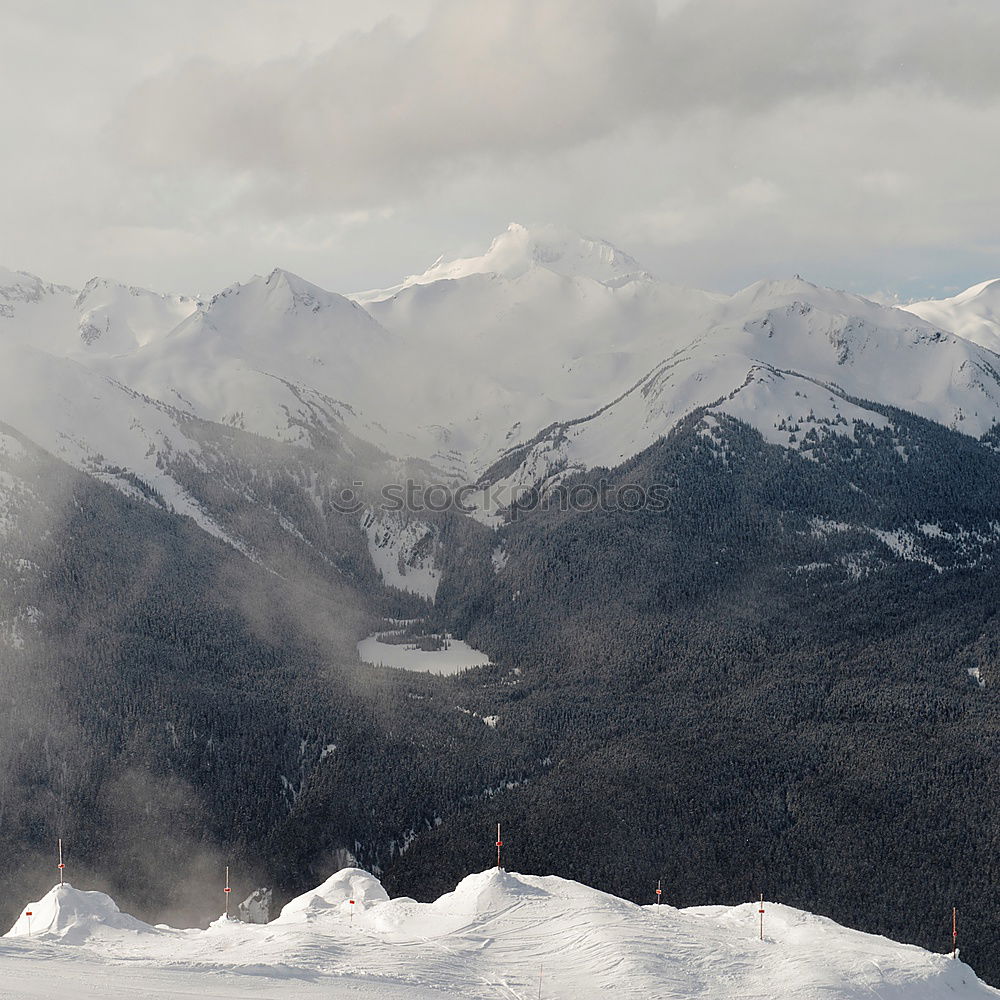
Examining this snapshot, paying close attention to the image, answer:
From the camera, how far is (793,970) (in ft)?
387

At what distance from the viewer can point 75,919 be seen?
124 metres

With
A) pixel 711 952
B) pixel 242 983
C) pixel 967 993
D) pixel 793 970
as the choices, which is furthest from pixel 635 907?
pixel 242 983

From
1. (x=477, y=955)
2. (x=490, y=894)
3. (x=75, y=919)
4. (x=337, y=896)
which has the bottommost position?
(x=337, y=896)

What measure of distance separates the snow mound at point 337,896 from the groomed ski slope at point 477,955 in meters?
0.64

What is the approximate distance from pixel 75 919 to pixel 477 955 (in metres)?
54.1

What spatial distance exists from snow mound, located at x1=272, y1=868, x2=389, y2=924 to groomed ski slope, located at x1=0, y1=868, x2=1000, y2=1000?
64cm

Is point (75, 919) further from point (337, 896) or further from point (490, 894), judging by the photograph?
point (490, 894)

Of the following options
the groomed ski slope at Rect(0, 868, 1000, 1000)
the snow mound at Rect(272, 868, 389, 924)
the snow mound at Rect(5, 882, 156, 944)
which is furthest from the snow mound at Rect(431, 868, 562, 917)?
the snow mound at Rect(5, 882, 156, 944)

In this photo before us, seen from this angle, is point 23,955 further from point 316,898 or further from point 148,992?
point 316,898

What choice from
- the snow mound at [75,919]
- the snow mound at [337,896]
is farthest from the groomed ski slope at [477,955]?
the snow mound at [337,896]

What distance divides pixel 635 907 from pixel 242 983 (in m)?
66.0

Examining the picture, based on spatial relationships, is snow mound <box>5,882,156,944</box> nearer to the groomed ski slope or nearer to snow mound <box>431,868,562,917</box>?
the groomed ski slope

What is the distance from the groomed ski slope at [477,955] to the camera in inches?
Answer: 4003

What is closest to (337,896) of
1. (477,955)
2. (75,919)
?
(477,955)
